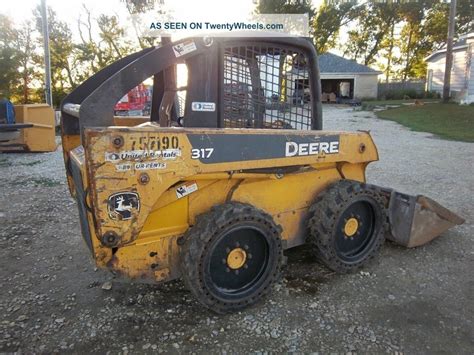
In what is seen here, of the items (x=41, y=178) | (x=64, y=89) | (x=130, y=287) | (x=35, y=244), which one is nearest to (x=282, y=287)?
(x=130, y=287)

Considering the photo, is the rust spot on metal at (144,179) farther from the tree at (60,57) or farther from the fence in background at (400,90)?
the fence in background at (400,90)

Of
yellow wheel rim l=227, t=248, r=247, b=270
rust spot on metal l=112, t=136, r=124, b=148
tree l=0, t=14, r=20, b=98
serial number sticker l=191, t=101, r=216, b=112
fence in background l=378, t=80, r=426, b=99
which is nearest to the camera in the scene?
rust spot on metal l=112, t=136, r=124, b=148

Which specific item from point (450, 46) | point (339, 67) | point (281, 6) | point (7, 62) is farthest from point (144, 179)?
point (281, 6)

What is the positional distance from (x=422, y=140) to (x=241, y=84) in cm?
1102

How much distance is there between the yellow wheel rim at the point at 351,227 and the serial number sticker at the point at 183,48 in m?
2.11

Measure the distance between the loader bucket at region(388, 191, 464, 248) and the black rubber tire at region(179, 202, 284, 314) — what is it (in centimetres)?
177

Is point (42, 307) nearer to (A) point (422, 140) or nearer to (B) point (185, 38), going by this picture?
(B) point (185, 38)

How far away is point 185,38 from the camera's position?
116 inches

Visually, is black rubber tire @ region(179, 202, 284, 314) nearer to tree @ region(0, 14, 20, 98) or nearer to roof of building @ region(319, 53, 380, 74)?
tree @ region(0, 14, 20, 98)

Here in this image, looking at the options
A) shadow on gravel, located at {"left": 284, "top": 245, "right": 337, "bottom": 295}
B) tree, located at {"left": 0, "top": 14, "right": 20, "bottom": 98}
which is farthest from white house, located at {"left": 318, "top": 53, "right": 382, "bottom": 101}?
shadow on gravel, located at {"left": 284, "top": 245, "right": 337, "bottom": 295}

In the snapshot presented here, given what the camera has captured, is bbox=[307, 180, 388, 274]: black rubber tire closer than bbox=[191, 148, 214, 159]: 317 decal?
No

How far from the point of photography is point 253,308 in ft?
10.8

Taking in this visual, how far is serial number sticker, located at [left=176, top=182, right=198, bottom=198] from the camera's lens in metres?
3.02

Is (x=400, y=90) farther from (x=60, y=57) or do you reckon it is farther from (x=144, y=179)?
(x=144, y=179)
